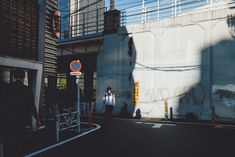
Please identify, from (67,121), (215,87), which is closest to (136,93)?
(215,87)

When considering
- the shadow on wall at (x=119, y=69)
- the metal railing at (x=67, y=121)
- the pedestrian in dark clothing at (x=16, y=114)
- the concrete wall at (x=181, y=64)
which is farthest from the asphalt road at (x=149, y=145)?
the shadow on wall at (x=119, y=69)

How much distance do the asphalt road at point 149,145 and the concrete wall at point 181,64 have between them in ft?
15.4

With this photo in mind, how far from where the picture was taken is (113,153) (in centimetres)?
607

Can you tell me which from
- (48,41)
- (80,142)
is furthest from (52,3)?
(80,142)

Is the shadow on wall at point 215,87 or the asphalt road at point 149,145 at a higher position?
the shadow on wall at point 215,87

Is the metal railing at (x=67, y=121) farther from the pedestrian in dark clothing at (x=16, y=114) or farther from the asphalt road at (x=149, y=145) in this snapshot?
the pedestrian in dark clothing at (x=16, y=114)

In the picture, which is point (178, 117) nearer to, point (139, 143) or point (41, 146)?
point (139, 143)

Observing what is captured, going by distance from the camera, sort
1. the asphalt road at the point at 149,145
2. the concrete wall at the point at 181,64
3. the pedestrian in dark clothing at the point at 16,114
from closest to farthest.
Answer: the pedestrian in dark clothing at the point at 16,114
the asphalt road at the point at 149,145
the concrete wall at the point at 181,64

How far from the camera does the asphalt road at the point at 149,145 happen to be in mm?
6046

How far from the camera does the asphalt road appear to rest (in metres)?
6.05

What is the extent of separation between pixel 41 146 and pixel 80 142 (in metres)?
1.29

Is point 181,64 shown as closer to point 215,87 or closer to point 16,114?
point 215,87

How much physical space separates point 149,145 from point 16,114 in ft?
15.1

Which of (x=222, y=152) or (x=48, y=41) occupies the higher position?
(x=48, y=41)
